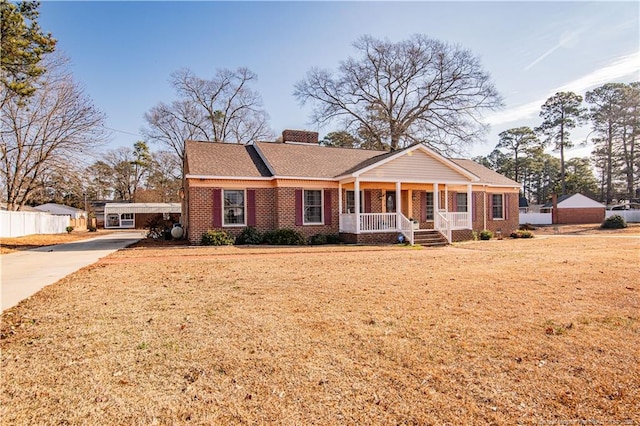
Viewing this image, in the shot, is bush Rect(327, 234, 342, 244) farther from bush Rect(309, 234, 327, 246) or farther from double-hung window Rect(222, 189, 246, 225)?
double-hung window Rect(222, 189, 246, 225)

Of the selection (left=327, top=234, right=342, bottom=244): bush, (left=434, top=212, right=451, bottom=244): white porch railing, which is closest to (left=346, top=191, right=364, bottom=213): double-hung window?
(left=327, top=234, right=342, bottom=244): bush

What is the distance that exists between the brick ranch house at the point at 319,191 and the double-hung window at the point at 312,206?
5cm

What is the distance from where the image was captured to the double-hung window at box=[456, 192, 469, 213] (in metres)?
20.9

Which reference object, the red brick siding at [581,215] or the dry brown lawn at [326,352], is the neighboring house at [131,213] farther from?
the red brick siding at [581,215]

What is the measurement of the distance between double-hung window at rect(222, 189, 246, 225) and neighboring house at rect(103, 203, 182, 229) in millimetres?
26771

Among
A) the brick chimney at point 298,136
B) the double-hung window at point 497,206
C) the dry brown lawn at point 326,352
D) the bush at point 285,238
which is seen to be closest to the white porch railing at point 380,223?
the bush at point 285,238

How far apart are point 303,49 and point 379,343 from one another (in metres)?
14.8

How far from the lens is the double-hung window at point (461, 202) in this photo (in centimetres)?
2088

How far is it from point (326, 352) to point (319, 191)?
14.1m

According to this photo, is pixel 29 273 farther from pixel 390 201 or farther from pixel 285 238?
pixel 390 201

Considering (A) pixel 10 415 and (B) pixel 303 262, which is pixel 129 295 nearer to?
(A) pixel 10 415

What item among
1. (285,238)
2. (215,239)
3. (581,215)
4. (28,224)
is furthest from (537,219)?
(28,224)

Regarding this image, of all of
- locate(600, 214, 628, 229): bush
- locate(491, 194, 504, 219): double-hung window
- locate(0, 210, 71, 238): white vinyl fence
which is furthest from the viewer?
locate(600, 214, 628, 229): bush

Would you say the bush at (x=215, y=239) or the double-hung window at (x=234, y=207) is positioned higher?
the double-hung window at (x=234, y=207)
